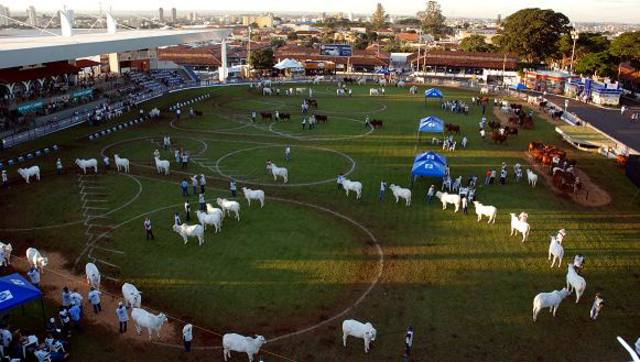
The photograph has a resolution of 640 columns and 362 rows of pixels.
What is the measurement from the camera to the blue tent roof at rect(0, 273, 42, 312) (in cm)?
1654

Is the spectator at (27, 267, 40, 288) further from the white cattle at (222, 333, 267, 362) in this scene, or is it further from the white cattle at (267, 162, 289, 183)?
the white cattle at (267, 162, 289, 183)

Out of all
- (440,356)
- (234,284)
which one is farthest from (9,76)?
(440,356)

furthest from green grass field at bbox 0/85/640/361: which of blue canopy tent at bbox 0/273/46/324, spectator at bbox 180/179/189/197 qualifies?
blue canopy tent at bbox 0/273/46/324

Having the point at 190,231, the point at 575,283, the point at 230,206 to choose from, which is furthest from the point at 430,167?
the point at 190,231

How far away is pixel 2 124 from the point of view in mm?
42812

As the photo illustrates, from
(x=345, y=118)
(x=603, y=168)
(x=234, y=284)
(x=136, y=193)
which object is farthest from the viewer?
(x=345, y=118)

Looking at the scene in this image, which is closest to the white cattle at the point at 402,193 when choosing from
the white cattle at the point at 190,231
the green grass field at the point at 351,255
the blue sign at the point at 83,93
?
the green grass field at the point at 351,255

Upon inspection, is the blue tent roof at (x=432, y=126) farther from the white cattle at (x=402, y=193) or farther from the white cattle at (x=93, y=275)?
the white cattle at (x=93, y=275)

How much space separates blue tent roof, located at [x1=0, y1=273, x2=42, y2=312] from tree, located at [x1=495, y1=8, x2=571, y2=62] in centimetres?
8766

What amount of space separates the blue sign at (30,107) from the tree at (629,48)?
264 feet

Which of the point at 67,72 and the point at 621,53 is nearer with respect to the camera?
the point at 67,72

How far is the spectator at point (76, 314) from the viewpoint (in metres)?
17.0

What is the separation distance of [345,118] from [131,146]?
21799 millimetres

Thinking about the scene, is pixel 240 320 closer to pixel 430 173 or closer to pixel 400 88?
pixel 430 173
